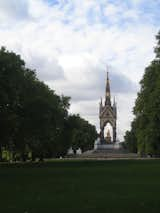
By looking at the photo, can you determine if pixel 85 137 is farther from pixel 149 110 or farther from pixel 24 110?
pixel 24 110

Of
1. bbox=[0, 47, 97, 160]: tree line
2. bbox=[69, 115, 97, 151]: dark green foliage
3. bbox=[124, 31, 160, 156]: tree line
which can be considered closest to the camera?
bbox=[0, 47, 97, 160]: tree line

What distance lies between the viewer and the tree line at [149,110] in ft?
183

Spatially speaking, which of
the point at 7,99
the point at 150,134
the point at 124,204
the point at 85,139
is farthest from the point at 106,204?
the point at 85,139

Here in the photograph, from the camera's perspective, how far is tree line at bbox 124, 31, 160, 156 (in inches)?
2200

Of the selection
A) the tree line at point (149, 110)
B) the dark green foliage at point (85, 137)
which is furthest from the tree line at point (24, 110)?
the dark green foliage at point (85, 137)

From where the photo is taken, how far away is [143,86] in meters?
61.5

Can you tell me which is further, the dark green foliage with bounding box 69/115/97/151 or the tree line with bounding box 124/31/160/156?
the dark green foliage with bounding box 69/115/97/151

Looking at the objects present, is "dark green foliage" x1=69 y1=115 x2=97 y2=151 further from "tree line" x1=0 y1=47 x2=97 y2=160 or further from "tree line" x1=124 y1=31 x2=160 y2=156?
"tree line" x1=124 y1=31 x2=160 y2=156

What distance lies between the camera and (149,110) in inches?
2259

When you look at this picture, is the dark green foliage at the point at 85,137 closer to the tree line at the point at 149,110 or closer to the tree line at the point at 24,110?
the tree line at the point at 24,110

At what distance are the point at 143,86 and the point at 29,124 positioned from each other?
14.5 metres

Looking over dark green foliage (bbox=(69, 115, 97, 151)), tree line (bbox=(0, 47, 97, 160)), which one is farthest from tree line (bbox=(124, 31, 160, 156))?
dark green foliage (bbox=(69, 115, 97, 151))

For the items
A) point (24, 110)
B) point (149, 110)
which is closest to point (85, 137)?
point (149, 110)

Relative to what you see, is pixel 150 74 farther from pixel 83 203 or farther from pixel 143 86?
pixel 83 203
